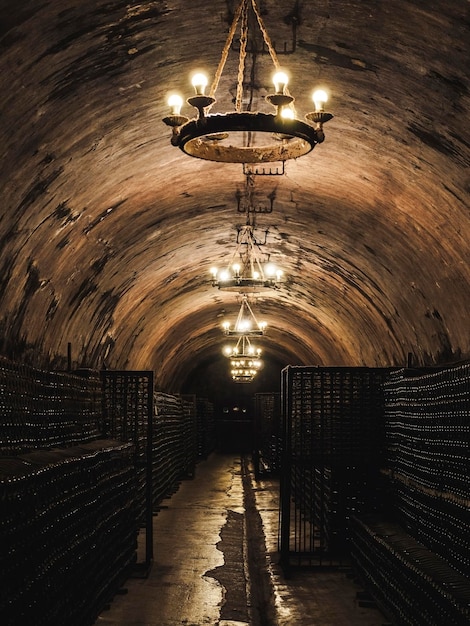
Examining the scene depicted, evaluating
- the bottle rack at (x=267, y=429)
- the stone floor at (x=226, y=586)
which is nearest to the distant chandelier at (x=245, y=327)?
the bottle rack at (x=267, y=429)

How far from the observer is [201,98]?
5.73 metres

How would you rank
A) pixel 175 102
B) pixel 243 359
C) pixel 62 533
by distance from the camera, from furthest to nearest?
1. pixel 243 359
2. pixel 175 102
3. pixel 62 533

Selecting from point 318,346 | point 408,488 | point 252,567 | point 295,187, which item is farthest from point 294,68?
point 318,346

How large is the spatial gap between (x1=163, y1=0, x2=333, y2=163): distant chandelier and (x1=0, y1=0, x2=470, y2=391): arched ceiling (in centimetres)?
22

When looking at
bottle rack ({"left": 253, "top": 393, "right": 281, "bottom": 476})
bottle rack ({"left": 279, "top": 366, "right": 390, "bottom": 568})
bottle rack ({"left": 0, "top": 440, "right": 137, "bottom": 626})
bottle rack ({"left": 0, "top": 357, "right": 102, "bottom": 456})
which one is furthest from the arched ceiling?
bottle rack ({"left": 253, "top": 393, "right": 281, "bottom": 476})

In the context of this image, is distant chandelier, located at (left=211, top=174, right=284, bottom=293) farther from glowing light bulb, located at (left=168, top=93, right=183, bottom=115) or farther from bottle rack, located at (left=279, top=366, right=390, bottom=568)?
glowing light bulb, located at (left=168, top=93, right=183, bottom=115)

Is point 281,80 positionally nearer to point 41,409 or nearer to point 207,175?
point 41,409

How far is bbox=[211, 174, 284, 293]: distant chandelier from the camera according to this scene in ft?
40.6

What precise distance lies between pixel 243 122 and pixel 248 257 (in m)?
10.5

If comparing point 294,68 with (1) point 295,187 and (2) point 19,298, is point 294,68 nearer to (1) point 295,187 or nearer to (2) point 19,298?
(1) point 295,187

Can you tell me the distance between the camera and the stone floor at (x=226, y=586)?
8227 mm

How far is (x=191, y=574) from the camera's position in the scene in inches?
406

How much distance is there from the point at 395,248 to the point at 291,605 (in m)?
5.21

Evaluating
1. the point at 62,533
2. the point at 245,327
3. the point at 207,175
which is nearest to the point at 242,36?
the point at 207,175
